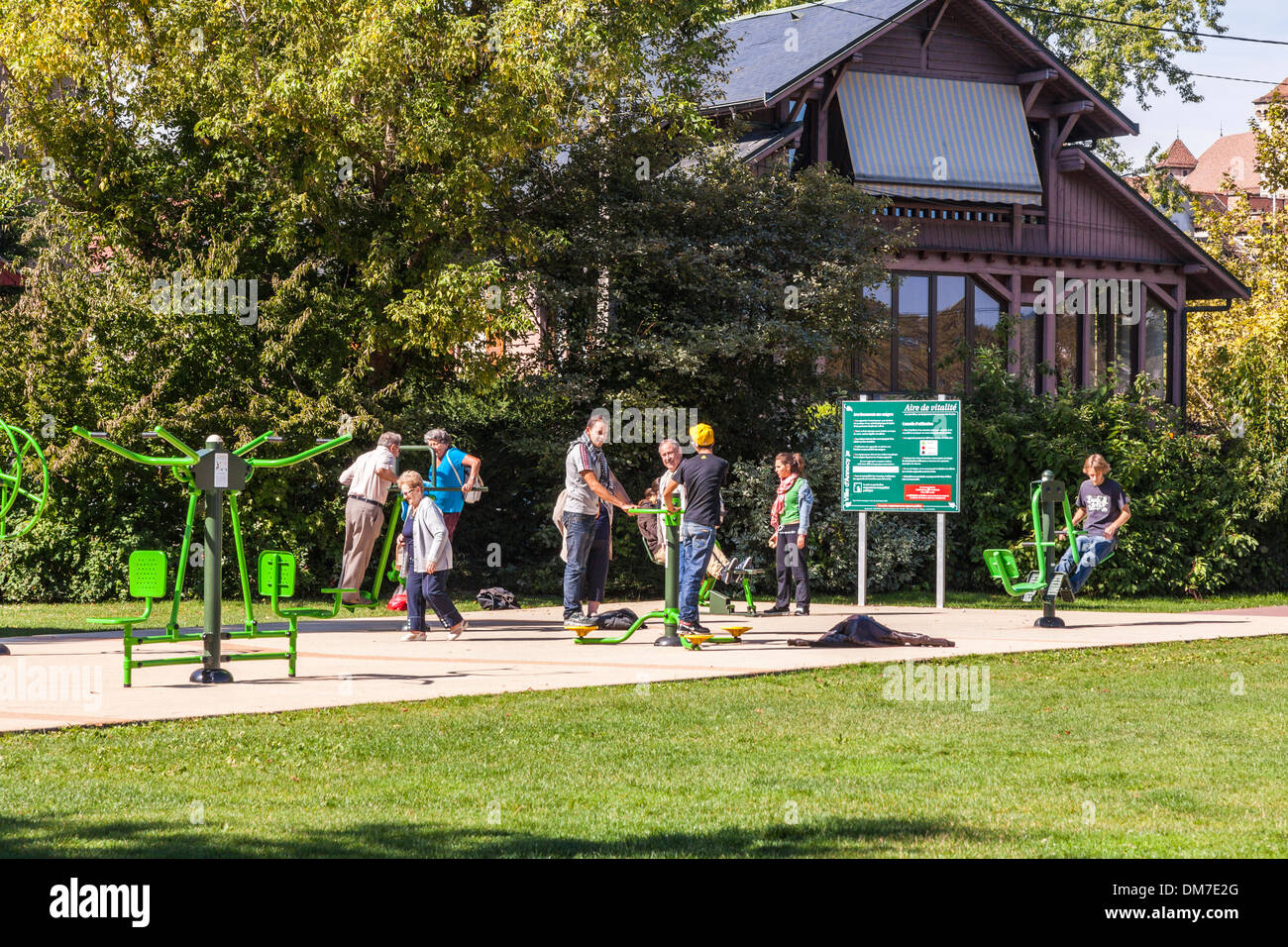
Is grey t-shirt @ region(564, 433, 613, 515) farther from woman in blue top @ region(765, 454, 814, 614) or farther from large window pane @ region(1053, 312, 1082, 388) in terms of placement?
large window pane @ region(1053, 312, 1082, 388)

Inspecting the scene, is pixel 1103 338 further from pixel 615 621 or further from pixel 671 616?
pixel 671 616

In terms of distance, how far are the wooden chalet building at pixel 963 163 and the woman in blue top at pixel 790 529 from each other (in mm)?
9979

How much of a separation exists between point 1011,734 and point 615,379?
41.8ft

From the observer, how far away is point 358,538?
47.7ft

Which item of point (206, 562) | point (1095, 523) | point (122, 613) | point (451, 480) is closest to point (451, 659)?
point (206, 562)

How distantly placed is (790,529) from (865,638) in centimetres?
385

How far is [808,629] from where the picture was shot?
15.8 m

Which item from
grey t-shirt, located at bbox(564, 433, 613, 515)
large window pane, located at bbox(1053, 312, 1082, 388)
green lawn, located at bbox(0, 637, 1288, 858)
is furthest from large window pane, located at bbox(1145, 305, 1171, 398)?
green lawn, located at bbox(0, 637, 1288, 858)

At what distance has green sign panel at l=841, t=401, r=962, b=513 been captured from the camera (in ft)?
61.5

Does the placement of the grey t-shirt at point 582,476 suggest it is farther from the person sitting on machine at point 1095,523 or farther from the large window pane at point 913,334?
the large window pane at point 913,334

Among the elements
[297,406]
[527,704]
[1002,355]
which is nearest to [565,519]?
[527,704]

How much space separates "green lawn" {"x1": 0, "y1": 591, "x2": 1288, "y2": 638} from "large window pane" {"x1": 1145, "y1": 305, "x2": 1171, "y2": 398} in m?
12.1

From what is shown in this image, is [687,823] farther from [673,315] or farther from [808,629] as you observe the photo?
[673,315]

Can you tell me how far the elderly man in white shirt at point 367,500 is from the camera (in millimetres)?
14469
